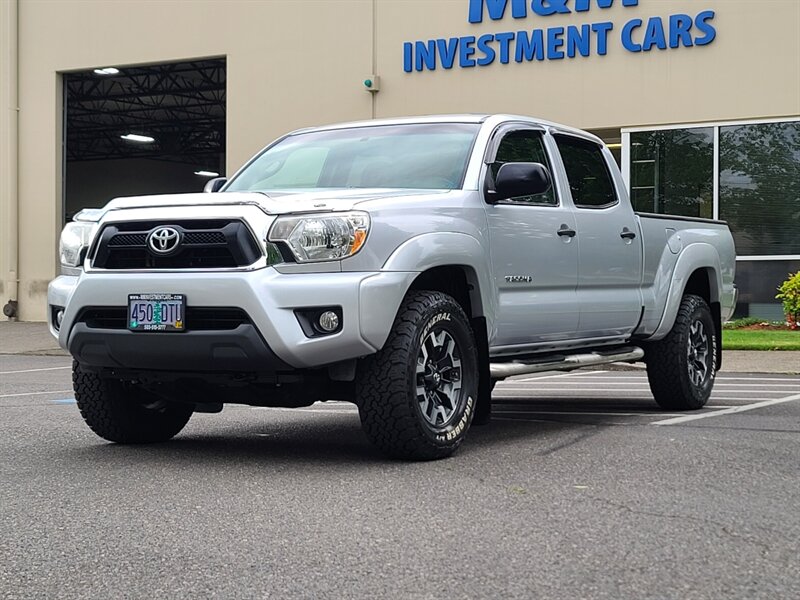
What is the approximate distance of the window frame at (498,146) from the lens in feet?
23.5

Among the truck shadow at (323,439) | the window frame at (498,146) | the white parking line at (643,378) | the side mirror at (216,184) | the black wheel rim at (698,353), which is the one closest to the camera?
the truck shadow at (323,439)

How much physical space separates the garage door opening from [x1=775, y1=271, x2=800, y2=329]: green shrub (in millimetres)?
14635

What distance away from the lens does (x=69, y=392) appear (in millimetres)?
11180

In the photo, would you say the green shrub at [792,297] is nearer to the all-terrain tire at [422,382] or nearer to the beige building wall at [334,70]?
the beige building wall at [334,70]

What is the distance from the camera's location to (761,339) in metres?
16.2

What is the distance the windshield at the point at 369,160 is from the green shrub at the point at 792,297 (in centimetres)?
1140

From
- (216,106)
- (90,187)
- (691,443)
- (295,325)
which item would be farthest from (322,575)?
(90,187)

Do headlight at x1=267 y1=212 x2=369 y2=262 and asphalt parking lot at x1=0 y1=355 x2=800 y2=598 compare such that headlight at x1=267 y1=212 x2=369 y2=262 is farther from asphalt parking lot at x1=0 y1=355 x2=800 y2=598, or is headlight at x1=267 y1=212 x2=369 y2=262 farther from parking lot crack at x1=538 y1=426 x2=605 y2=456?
parking lot crack at x1=538 y1=426 x2=605 y2=456

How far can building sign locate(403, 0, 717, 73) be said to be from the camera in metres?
19.0

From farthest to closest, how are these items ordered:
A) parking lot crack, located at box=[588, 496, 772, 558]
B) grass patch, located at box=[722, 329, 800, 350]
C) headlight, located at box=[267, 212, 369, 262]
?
1. grass patch, located at box=[722, 329, 800, 350]
2. headlight, located at box=[267, 212, 369, 262]
3. parking lot crack, located at box=[588, 496, 772, 558]

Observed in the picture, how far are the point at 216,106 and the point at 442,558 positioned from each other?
39.5 meters

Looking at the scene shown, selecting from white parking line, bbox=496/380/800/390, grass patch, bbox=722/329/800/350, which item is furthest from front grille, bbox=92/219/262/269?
grass patch, bbox=722/329/800/350

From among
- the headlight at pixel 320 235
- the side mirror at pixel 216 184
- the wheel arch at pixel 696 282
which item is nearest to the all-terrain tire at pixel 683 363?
the wheel arch at pixel 696 282


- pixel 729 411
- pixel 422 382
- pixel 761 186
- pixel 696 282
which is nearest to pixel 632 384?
pixel 696 282
